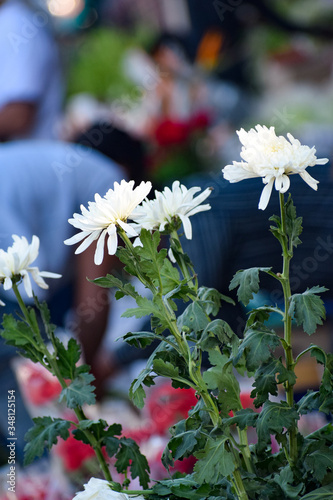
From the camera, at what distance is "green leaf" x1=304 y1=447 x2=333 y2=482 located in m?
0.39

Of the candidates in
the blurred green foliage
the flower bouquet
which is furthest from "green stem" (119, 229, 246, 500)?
the blurred green foliage

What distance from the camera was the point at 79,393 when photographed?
0.47 meters

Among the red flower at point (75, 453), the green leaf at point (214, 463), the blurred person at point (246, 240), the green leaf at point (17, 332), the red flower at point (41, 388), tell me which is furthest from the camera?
the blurred person at point (246, 240)

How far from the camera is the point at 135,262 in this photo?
0.40 meters

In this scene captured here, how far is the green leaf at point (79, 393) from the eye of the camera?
1.51ft

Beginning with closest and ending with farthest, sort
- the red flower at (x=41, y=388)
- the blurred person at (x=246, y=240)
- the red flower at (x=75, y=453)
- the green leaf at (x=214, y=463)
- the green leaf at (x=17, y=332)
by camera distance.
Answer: the green leaf at (x=214, y=463)
the green leaf at (x=17, y=332)
the red flower at (x=75, y=453)
the red flower at (x=41, y=388)
the blurred person at (x=246, y=240)

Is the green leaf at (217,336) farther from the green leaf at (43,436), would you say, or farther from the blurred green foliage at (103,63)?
the blurred green foliage at (103,63)

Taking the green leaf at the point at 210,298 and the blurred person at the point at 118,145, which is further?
the blurred person at the point at 118,145

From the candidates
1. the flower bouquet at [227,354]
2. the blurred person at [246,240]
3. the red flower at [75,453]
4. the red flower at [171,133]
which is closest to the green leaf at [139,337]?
the flower bouquet at [227,354]

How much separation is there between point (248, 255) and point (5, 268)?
1016 millimetres

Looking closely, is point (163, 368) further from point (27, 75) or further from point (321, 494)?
point (27, 75)

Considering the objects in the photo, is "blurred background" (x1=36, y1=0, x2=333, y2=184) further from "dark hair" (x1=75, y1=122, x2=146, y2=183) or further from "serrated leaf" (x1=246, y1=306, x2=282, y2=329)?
"serrated leaf" (x1=246, y1=306, x2=282, y2=329)

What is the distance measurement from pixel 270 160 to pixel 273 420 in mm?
163

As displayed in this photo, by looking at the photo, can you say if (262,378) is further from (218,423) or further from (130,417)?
(130,417)
